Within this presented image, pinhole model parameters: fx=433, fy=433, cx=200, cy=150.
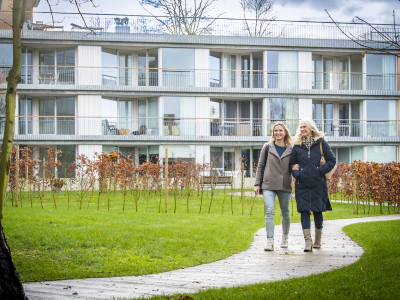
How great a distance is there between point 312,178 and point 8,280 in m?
4.57

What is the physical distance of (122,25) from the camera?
99.3ft

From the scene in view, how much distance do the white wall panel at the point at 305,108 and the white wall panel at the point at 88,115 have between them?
1382 centimetres

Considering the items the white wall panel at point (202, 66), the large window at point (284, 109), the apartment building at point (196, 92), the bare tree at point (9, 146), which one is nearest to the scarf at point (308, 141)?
the bare tree at point (9, 146)

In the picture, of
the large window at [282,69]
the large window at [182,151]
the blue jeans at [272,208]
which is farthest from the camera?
the large window at [282,69]

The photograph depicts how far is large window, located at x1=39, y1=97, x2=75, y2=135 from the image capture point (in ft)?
95.6

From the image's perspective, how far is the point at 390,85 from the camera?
3161cm

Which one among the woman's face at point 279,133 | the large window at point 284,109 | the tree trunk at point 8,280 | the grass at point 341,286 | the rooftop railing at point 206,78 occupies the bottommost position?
the grass at point 341,286

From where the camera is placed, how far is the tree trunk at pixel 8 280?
355 cm

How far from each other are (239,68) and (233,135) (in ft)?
16.4

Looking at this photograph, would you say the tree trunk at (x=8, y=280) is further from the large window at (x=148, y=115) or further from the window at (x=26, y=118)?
the window at (x=26, y=118)

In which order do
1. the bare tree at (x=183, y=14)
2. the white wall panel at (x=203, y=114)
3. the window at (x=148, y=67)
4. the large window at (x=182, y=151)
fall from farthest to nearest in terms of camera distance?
1. the bare tree at (x=183, y=14)
2. the window at (x=148, y=67)
3. the white wall panel at (x=203, y=114)
4. the large window at (x=182, y=151)

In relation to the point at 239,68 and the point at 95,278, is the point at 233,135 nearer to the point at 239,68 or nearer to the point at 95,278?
the point at 239,68

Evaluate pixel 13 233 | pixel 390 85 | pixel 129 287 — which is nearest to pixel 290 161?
pixel 129 287

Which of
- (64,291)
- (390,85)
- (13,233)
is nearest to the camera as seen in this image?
(64,291)
